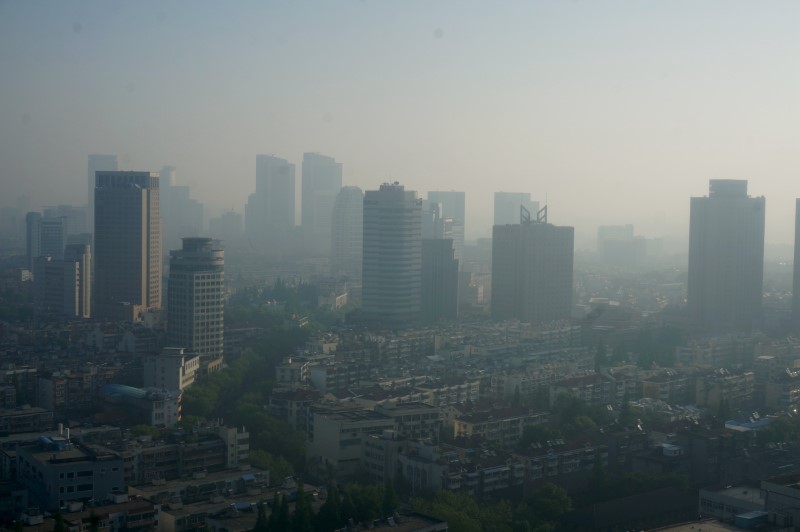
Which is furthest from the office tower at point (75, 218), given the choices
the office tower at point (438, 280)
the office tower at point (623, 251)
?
the office tower at point (623, 251)

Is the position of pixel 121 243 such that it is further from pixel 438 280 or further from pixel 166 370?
pixel 166 370

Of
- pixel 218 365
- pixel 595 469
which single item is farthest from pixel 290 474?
pixel 218 365

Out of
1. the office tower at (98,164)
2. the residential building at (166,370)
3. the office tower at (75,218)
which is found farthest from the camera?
the office tower at (75,218)

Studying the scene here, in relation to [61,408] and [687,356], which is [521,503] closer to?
[61,408]

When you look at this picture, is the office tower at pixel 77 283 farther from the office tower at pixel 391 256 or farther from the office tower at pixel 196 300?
the office tower at pixel 391 256

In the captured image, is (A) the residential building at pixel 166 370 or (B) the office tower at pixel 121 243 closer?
(A) the residential building at pixel 166 370

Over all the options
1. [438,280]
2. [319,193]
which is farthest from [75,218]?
[438,280]

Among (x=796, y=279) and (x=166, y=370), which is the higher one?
(x=796, y=279)
